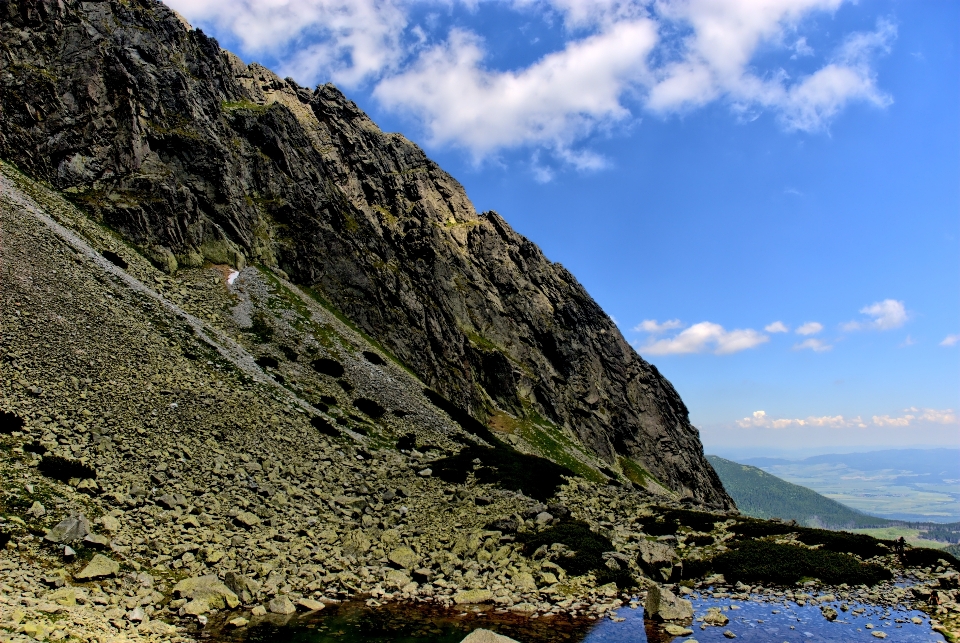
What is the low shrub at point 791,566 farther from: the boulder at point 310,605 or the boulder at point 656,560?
the boulder at point 310,605

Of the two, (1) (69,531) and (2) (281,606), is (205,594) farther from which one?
(1) (69,531)

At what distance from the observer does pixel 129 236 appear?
59375 millimetres

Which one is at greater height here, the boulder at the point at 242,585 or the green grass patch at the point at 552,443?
the green grass patch at the point at 552,443

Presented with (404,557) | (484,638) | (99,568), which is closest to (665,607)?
(484,638)

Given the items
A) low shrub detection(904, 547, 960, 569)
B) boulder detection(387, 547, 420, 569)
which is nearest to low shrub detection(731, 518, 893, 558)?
low shrub detection(904, 547, 960, 569)

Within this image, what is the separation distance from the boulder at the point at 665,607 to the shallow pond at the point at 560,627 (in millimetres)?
537

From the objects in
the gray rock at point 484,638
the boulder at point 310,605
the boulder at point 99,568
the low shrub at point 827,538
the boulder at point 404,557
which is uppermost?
the low shrub at point 827,538

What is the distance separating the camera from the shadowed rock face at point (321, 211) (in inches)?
2490

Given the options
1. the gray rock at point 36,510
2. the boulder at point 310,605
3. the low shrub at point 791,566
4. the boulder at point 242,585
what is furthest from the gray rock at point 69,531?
the low shrub at point 791,566

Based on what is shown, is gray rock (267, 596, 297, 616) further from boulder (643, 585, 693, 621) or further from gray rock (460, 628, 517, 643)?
boulder (643, 585, 693, 621)

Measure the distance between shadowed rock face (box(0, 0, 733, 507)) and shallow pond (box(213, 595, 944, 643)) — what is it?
168ft

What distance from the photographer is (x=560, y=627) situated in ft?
71.5

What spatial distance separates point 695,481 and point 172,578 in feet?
325

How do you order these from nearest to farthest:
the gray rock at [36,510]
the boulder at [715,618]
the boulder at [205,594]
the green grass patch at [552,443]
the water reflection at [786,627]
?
1. the water reflection at [786,627]
2. the boulder at [205,594]
3. the gray rock at [36,510]
4. the boulder at [715,618]
5. the green grass patch at [552,443]
